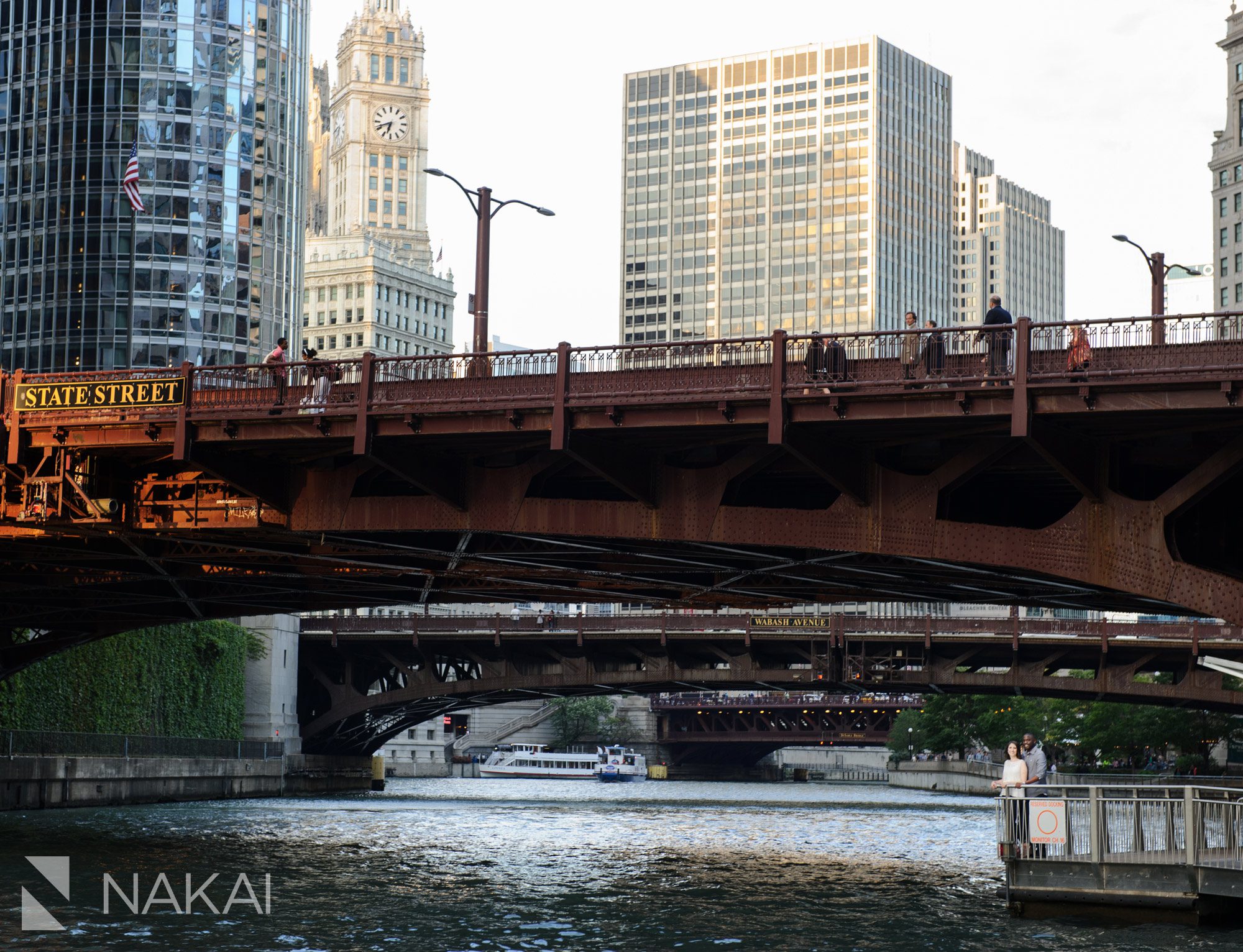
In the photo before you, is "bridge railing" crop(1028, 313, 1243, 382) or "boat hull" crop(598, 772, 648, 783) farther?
"boat hull" crop(598, 772, 648, 783)

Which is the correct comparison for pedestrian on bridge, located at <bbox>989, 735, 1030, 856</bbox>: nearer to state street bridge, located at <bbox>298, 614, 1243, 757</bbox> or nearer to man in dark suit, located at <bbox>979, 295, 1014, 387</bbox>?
man in dark suit, located at <bbox>979, 295, 1014, 387</bbox>

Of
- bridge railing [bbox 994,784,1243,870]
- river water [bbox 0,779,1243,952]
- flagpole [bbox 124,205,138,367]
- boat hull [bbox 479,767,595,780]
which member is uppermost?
flagpole [bbox 124,205,138,367]

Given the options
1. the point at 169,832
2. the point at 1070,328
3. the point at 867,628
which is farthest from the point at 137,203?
the point at 1070,328

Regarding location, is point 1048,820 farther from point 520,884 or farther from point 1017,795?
point 520,884

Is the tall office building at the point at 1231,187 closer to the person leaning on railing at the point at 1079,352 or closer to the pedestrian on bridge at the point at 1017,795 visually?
the pedestrian on bridge at the point at 1017,795

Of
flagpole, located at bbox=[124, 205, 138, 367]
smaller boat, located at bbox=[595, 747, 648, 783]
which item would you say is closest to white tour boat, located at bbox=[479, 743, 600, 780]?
smaller boat, located at bbox=[595, 747, 648, 783]

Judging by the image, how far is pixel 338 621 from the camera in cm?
10750

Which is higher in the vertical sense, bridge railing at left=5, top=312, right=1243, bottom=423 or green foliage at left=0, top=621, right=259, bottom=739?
bridge railing at left=5, top=312, right=1243, bottom=423

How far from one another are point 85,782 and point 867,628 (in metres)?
40.1

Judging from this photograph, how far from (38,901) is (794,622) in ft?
194

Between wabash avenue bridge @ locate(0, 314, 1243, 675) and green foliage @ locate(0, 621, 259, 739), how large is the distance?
31.0m

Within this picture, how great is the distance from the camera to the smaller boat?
183 metres

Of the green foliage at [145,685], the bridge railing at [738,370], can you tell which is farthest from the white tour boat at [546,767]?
the bridge railing at [738,370]

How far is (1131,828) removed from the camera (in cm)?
3700
